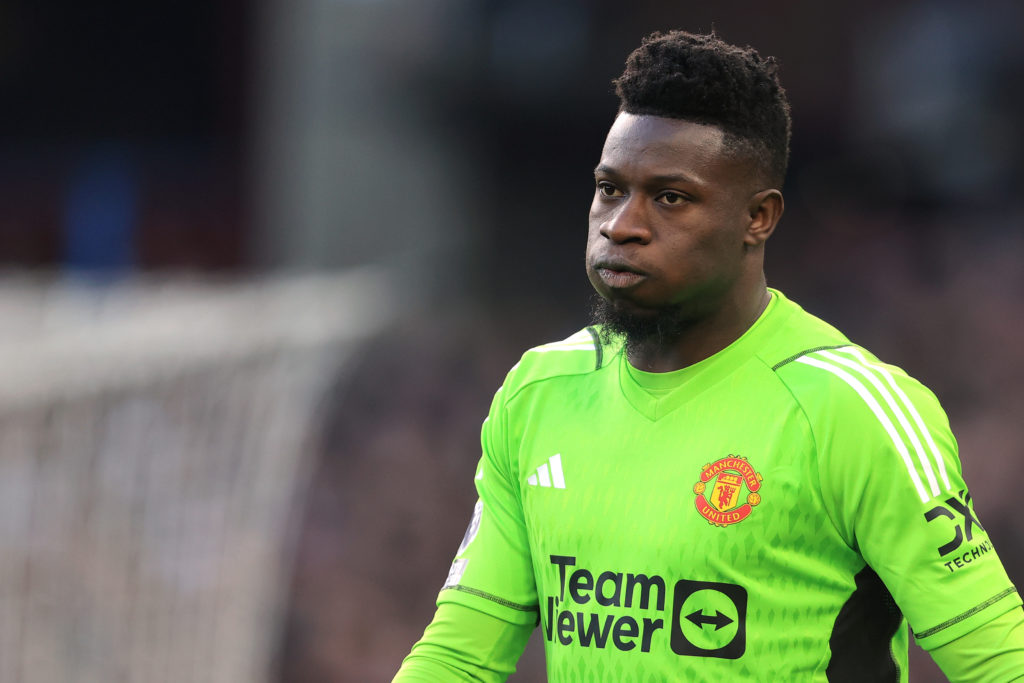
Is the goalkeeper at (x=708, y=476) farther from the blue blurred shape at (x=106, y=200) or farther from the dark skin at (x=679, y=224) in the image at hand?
the blue blurred shape at (x=106, y=200)

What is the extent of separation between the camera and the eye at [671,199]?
1.86 metres

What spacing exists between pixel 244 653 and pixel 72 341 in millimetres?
3465

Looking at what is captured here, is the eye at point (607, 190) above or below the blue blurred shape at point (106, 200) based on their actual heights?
above

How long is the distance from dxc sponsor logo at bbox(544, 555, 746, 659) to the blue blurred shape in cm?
1493

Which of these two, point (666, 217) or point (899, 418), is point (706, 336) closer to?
point (666, 217)

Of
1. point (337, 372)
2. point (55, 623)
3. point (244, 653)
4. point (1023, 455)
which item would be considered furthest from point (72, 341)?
point (1023, 455)

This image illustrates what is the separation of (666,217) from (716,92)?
0.20m

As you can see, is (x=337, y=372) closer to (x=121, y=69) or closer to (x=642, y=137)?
(x=121, y=69)

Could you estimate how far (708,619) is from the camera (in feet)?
5.88

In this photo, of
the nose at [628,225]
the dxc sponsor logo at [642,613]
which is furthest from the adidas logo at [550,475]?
the nose at [628,225]

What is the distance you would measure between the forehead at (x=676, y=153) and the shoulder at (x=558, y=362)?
32 cm

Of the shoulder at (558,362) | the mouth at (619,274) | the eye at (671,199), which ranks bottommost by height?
the shoulder at (558,362)

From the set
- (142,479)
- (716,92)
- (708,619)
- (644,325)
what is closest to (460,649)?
(708,619)

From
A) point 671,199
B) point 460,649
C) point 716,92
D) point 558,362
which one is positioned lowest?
point 460,649
